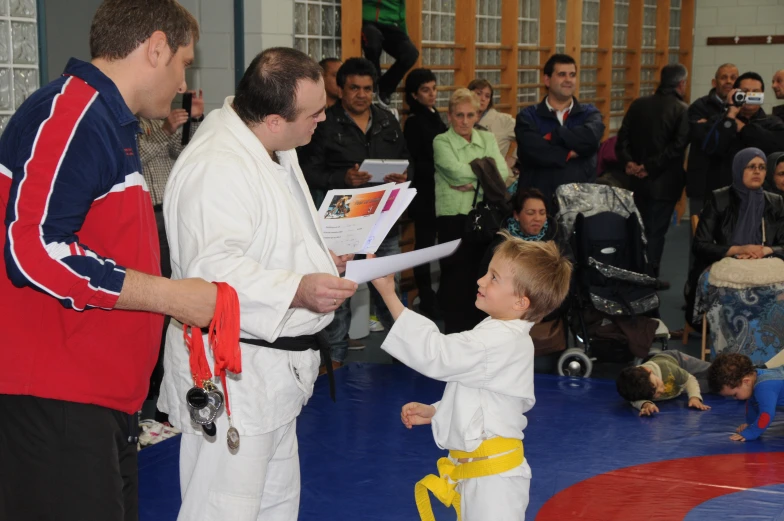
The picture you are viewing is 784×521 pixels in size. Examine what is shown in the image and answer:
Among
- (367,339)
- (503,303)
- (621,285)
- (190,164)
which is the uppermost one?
(190,164)

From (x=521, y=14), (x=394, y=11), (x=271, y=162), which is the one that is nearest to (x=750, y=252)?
(x=394, y=11)

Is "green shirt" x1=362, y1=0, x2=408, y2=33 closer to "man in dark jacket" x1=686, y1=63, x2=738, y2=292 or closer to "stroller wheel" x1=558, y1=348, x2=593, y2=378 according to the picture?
"man in dark jacket" x1=686, y1=63, x2=738, y2=292

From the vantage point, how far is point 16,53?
423 cm

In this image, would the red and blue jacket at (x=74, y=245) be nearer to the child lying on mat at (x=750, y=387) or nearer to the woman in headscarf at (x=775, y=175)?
the child lying on mat at (x=750, y=387)

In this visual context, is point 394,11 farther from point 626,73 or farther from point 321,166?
point 626,73

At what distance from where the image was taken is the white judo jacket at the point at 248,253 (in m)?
2.07

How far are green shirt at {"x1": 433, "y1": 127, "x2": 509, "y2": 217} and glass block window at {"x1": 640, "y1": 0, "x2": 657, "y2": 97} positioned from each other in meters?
6.74

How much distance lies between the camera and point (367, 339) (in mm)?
6203

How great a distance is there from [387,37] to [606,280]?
8.25 feet

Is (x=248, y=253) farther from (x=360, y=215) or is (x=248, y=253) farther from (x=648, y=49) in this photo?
(x=648, y=49)

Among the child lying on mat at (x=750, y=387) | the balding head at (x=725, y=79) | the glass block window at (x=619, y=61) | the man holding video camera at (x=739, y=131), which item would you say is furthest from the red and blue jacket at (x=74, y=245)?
the glass block window at (x=619, y=61)

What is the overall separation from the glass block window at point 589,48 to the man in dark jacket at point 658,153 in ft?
10.3

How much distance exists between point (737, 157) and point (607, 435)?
2.18 m

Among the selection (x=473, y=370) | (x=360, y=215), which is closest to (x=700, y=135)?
(x=360, y=215)
